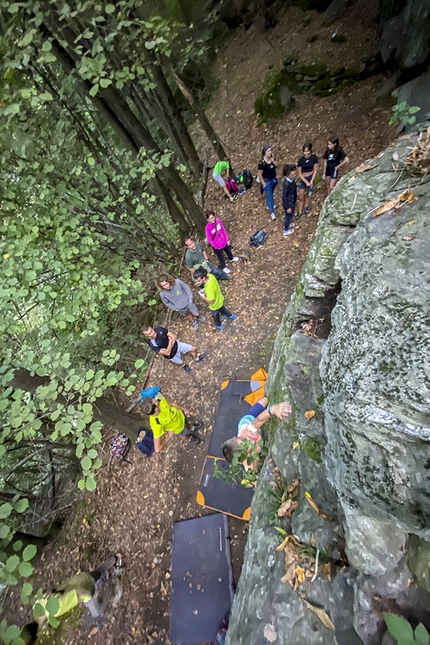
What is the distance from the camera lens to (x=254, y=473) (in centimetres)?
487

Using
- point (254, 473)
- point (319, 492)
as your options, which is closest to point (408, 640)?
point (319, 492)

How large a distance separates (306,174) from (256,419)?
5.89 m

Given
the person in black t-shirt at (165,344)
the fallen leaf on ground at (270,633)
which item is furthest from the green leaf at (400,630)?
the person in black t-shirt at (165,344)

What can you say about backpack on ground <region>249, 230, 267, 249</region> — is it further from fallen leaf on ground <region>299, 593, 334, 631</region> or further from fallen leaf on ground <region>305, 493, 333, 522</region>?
fallen leaf on ground <region>299, 593, 334, 631</region>

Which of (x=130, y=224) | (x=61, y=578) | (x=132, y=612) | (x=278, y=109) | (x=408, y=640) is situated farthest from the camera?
(x=278, y=109)

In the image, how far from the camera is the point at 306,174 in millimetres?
7488

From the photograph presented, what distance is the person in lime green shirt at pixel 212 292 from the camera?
6598 millimetres

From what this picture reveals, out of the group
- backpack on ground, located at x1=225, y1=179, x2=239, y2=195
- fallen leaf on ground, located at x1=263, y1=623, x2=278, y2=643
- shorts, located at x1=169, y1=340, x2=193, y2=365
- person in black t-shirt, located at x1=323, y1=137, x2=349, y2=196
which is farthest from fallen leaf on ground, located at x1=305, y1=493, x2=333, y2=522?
backpack on ground, located at x1=225, y1=179, x2=239, y2=195

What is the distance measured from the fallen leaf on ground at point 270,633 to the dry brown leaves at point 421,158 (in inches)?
178

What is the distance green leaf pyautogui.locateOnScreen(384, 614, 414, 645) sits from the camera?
1.82m

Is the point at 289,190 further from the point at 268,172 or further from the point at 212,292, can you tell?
the point at 212,292

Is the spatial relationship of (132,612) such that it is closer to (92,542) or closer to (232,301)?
(92,542)

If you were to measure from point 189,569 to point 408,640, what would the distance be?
425cm

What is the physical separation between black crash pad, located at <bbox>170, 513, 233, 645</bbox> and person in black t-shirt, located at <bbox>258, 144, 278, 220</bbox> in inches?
290
